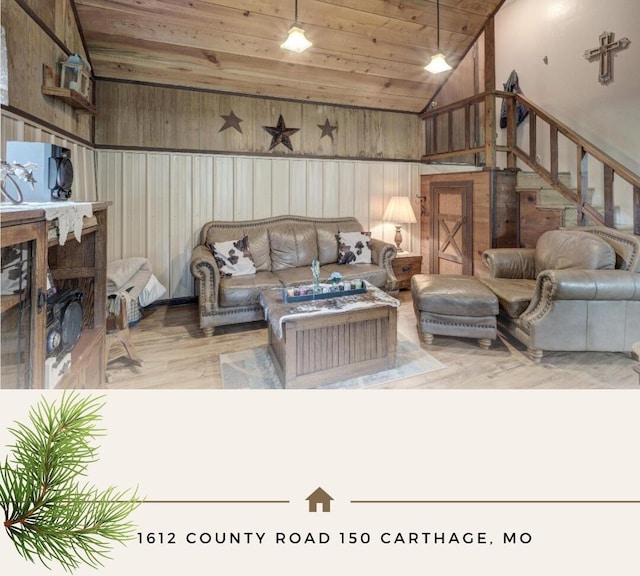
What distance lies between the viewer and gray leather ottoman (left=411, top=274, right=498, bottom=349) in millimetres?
2762

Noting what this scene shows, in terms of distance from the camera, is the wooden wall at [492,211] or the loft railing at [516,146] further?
the wooden wall at [492,211]

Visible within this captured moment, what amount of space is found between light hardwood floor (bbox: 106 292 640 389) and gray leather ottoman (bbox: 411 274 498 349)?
106 mm

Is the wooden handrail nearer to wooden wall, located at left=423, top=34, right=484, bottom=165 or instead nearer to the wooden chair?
wooden wall, located at left=423, top=34, right=484, bottom=165

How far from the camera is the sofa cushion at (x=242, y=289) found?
3180 millimetres

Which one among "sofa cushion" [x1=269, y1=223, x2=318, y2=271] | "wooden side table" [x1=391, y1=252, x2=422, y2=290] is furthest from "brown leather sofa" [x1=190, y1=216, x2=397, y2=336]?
"wooden side table" [x1=391, y1=252, x2=422, y2=290]

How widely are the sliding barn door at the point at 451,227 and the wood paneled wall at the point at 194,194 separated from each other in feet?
2.83

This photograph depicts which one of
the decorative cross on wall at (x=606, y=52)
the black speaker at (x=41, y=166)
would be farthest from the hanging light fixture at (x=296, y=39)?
the decorative cross on wall at (x=606, y=52)

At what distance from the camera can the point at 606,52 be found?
10.6ft

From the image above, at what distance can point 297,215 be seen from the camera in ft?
14.6

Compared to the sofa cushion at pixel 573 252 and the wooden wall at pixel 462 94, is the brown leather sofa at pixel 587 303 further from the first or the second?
the wooden wall at pixel 462 94
